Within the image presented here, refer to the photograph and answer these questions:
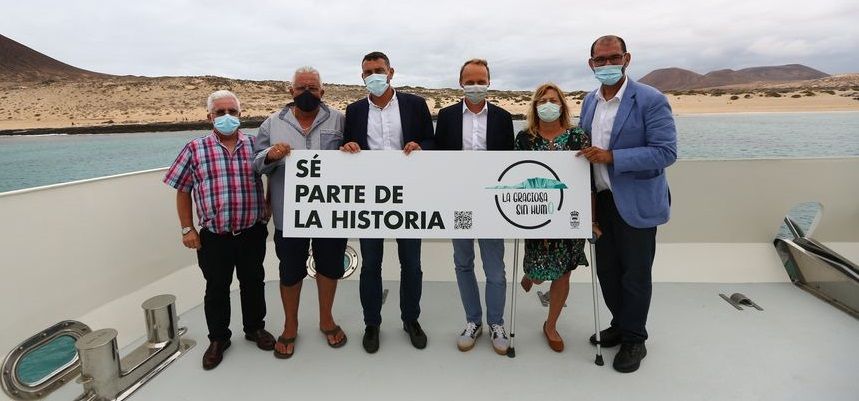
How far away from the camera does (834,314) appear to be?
2.93m

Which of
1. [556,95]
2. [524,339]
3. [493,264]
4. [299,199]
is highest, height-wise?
[556,95]

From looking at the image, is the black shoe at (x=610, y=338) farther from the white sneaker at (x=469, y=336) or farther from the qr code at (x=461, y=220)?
the qr code at (x=461, y=220)

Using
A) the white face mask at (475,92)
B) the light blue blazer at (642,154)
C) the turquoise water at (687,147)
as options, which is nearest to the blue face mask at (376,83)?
the white face mask at (475,92)

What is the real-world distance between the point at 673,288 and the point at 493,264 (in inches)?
74.7

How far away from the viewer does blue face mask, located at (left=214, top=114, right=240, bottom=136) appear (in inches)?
88.0

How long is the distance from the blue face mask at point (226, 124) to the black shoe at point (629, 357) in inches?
93.7

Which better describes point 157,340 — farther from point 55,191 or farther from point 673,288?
point 673,288

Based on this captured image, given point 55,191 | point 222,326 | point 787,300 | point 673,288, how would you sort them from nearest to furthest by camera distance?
1. point 55,191
2. point 222,326
3. point 787,300
4. point 673,288

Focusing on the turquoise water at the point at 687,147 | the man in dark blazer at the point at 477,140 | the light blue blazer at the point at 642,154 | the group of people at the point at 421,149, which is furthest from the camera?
the turquoise water at the point at 687,147

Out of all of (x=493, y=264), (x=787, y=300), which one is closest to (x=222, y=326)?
(x=493, y=264)

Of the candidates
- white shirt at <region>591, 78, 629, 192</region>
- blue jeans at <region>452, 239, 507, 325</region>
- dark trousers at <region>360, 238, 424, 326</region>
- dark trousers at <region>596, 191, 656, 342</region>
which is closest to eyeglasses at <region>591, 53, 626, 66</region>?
white shirt at <region>591, 78, 629, 192</region>

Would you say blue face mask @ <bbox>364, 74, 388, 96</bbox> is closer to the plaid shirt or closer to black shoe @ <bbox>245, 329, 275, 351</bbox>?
the plaid shirt

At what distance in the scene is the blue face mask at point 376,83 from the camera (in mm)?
2314

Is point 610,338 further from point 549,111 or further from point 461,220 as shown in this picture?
point 549,111
